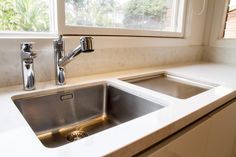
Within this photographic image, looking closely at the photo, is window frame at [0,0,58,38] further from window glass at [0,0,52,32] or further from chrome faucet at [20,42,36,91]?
chrome faucet at [20,42,36,91]

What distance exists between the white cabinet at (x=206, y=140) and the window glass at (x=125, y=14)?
0.83 meters

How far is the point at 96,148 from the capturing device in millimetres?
454

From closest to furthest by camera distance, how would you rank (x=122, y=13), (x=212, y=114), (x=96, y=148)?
(x=96, y=148), (x=212, y=114), (x=122, y=13)

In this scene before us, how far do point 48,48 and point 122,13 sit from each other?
630mm

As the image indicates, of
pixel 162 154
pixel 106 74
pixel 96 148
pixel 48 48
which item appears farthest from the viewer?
pixel 106 74

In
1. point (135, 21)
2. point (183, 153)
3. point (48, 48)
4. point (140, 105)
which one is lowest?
point (183, 153)

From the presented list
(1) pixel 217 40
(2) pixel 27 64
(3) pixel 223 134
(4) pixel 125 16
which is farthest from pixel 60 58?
(1) pixel 217 40

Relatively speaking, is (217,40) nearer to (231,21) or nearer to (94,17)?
(231,21)

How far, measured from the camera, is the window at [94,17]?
97 cm

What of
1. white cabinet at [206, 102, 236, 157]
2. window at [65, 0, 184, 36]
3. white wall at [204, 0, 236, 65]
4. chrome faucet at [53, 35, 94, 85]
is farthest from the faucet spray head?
white wall at [204, 0, 236, 65]

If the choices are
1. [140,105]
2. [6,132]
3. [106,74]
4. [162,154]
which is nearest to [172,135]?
[162,154]

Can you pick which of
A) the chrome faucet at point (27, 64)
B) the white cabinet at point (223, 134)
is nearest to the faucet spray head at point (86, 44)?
the chrome faucet at point (27, 64)

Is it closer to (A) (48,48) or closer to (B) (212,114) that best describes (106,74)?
(A) (48,48)

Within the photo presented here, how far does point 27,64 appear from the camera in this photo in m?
0.82
